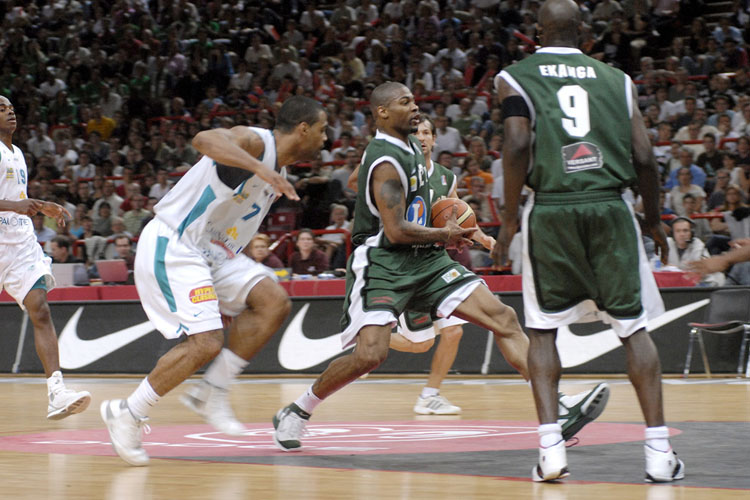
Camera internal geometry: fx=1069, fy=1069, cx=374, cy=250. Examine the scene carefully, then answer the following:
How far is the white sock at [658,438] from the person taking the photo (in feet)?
14.4

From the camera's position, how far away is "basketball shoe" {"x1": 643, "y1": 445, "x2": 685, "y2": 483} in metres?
4.31

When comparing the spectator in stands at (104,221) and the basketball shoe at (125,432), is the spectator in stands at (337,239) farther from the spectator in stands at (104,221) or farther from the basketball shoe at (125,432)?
the basketball shoe at (125,432)

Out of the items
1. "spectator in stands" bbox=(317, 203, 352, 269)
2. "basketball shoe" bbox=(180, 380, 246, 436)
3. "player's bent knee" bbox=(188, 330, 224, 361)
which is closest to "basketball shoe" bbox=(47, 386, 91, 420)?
"basketball shoe" bbox=(180, 380, 246, 436)

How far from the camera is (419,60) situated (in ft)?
62.3

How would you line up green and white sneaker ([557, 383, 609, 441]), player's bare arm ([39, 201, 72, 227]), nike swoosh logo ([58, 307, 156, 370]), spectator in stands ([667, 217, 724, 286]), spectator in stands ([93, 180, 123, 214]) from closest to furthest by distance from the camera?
green and white sneaker ([557, 383, 609, 441]), player's bare arm ([39, 201, 72, 227]), spectator in stands ([667, 217, 724, 286]), nike swoosh logo ([58, 307, 156, 370]), spectator in stands ([93, 180, 123, 214])

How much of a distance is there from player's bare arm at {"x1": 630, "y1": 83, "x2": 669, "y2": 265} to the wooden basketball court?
3.62ft

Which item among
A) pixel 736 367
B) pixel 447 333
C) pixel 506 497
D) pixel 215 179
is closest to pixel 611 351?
pixel 736 367

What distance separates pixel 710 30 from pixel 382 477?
15.8 m

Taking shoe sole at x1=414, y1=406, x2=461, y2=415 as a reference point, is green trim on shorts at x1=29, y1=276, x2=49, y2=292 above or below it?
above

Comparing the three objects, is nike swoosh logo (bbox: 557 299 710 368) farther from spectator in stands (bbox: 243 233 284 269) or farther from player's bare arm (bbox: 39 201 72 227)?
player's bare arm (bbox: 39 201 72 227)

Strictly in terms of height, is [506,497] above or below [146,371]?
above

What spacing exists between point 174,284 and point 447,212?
1753 mm

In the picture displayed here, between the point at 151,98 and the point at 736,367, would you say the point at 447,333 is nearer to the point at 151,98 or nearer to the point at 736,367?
the point at 736,367

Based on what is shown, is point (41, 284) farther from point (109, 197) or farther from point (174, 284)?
point (109, 197)
